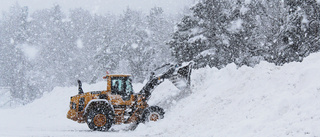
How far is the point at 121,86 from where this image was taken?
43.0ft

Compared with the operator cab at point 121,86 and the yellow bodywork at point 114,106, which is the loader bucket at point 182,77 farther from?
the yellow bodywork at point 114,106

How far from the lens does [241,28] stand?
79.6 ft

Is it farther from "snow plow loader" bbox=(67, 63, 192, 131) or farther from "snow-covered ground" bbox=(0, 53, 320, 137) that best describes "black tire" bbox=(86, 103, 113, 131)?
"snow-covered ground" bbox=(0, 53, 320, 137)

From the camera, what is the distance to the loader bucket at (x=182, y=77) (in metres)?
14.3

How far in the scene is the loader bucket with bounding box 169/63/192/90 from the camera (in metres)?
14.3

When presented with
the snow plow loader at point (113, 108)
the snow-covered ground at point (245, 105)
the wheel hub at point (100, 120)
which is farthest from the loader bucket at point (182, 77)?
the wheel hub at point (100, 120)

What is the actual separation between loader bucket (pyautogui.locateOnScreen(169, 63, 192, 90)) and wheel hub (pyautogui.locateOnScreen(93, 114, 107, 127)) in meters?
3.54

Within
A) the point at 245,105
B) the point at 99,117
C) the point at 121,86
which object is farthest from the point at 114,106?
the point at 245,105

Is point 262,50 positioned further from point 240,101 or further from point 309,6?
point 240,101

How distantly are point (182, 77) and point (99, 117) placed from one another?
13.5ft

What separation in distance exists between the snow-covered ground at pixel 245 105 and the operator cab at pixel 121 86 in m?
1.58

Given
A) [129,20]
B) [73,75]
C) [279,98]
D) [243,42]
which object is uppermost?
[129,20]

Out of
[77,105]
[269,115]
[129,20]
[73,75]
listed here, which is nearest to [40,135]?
[77,105]

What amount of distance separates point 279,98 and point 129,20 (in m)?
41.6
